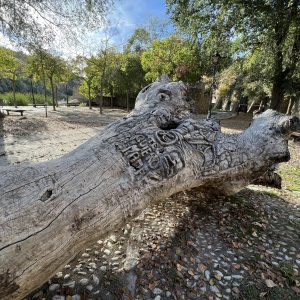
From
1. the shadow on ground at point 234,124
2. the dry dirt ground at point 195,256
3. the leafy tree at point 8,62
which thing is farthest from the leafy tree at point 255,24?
the leafy tree at point 8,62

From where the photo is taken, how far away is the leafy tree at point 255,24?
24.8ft

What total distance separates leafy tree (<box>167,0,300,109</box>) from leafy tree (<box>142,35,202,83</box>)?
21.8 ft

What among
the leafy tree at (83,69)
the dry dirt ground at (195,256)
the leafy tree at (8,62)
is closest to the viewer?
the dry dirt ground at (195,256)

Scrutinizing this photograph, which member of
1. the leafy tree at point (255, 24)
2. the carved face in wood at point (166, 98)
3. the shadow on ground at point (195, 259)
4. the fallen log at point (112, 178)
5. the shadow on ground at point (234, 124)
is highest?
the leafy tree at point (255, 24)

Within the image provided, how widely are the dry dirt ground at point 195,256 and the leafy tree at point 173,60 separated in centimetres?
1516

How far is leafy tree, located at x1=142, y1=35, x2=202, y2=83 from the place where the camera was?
54.5 feet

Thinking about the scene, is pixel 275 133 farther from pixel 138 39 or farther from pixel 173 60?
pixel 138 39

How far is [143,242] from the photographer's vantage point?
7.23 feet

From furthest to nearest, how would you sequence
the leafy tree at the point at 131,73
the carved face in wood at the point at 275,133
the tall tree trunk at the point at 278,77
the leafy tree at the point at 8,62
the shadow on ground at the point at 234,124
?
the leafy tree at the point at 131,73 → the leafy tree at the point at 8,62 → the shadow on ground at the point at 234,124 → the tall tree trunk at the point at 278,77 → the carved face in wood at the point at 275,133

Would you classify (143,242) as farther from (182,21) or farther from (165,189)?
(182,21)

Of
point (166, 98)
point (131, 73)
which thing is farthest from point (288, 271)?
point (131, 73)

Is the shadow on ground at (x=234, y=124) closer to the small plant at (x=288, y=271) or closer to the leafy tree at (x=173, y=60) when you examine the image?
the leafy tree at (x=173, y=60)

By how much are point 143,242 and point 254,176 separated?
1.44 m

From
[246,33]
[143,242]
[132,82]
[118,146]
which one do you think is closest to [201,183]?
[143,242]
